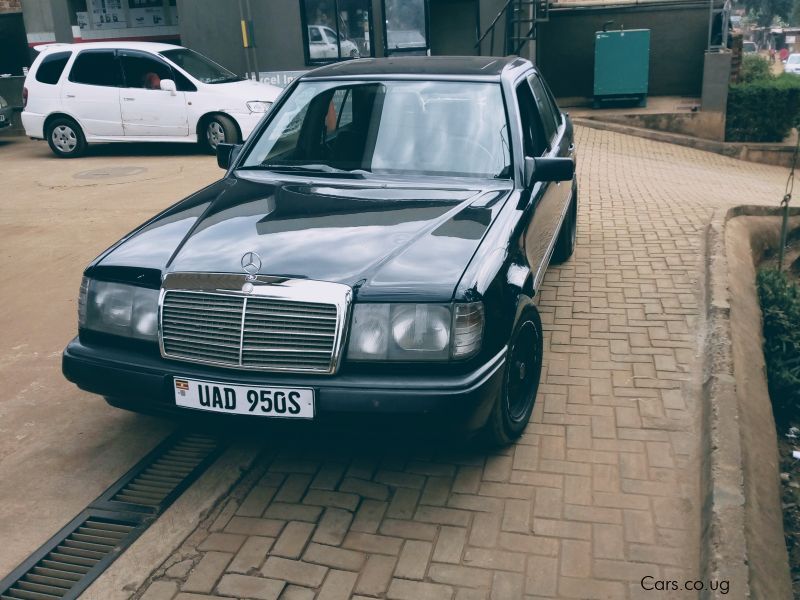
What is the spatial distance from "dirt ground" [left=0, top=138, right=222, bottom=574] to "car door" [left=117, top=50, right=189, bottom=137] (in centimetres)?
104

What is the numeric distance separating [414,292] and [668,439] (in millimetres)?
1696

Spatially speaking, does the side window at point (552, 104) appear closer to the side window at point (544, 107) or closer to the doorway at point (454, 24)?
the side window at point (544, 107)

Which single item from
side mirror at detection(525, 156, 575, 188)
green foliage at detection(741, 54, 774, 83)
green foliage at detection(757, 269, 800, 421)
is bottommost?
green foliage at detection(757, 269, 800, 421)

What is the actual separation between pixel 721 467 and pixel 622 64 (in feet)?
44.7

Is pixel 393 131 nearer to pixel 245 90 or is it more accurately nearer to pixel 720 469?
pixel 720 469

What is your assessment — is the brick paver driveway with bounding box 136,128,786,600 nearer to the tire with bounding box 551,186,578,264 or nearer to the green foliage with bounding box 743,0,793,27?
the tire with bounding box 551,186,578,264

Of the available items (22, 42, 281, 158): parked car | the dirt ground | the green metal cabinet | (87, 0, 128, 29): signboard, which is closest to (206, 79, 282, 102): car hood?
(22, 42, 281, 158): parked car

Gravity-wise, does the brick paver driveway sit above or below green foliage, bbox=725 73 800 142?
below

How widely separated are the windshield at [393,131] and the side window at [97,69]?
901 cm

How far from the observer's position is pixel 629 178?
Answer: 1099cm

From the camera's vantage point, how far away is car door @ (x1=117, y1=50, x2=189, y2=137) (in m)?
12.8

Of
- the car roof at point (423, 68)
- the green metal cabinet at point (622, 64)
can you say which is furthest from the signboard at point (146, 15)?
the car roof at point (423, 68)

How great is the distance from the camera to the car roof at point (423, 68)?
4.99m

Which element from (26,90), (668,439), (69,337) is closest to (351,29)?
(26,90)
